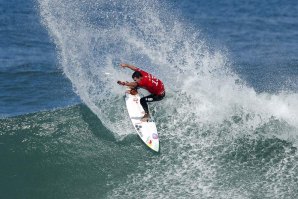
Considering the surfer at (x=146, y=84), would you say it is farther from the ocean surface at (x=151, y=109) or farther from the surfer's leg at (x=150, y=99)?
the ocean surface at (x=151, y=109)

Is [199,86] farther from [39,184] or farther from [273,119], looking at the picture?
[39,184]

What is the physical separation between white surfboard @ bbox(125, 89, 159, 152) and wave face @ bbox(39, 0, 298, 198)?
18.5 inches

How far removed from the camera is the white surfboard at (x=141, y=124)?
1923 centimetres

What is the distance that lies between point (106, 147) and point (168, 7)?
67.6ft

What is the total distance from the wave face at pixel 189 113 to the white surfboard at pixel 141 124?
470mm

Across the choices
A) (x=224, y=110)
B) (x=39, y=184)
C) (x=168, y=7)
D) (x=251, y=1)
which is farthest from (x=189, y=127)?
(x=251, y=1)

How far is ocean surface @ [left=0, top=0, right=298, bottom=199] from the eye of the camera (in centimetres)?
1752

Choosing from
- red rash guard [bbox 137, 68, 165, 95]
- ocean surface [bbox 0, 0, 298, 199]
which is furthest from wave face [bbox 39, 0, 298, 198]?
red rash guard [bbox 137, 68, 165, 95]

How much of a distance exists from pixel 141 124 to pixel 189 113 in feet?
7.74

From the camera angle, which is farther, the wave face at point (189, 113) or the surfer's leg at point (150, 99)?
the surfer's leg at point (150, 99)

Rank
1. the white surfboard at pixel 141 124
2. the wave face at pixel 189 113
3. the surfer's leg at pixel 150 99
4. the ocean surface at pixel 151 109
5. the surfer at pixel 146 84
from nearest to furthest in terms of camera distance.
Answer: the wave face at pixel 189 113 < the ocean surface at pixel 151 109 < the surfer at pixel 146 84 < the white surfboard at pixel 141 124 < the surfer's leg at pixel 150 99

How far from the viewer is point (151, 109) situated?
21.7 meters

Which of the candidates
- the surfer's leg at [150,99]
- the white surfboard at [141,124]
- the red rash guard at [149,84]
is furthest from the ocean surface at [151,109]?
the red rash guard at [149,84]

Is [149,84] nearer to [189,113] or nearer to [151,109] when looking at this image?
[151,109]
